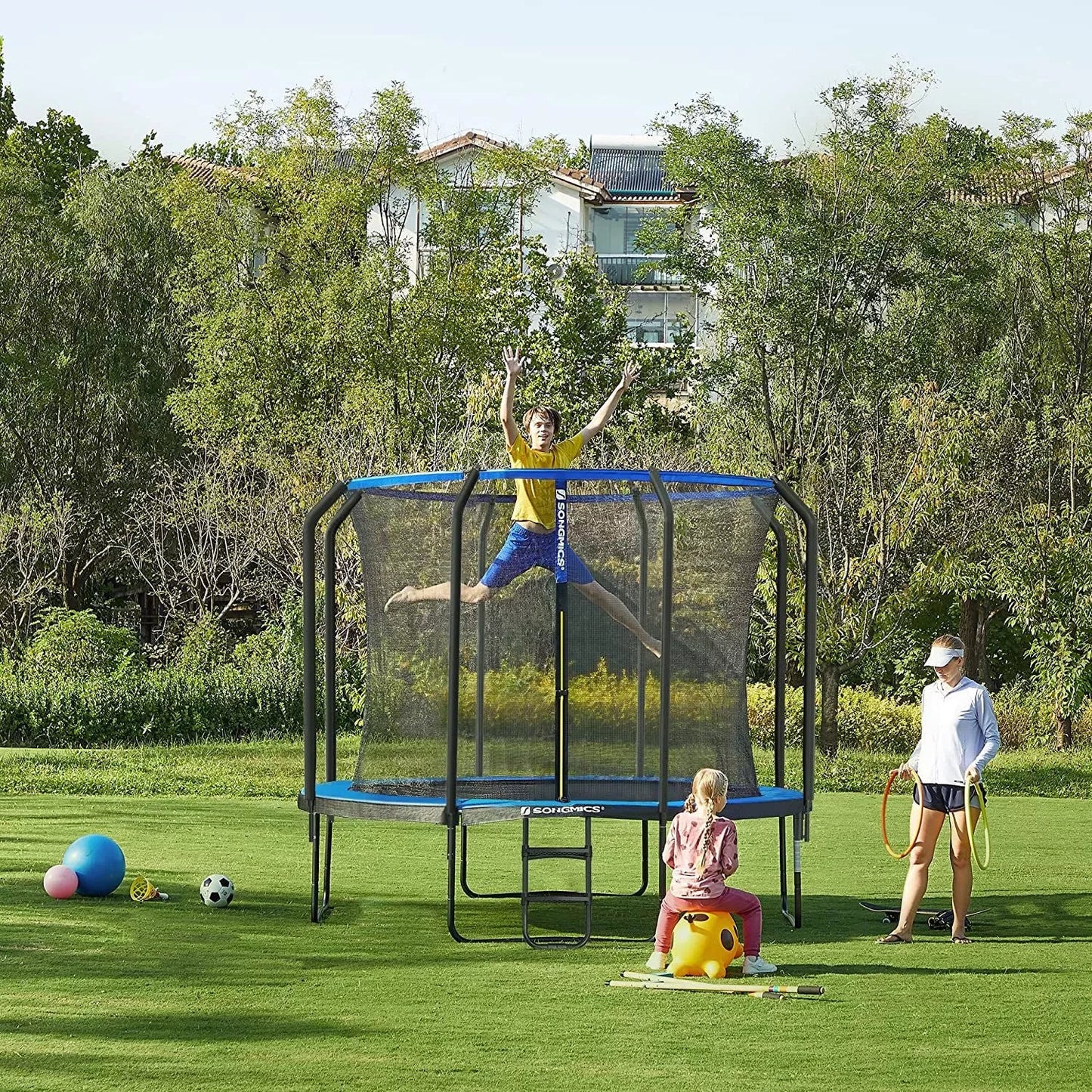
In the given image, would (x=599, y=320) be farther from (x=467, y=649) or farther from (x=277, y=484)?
(x=467, y=649)

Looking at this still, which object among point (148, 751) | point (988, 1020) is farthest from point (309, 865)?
point (148, 751)

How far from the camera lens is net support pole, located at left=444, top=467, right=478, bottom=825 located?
24.7ft

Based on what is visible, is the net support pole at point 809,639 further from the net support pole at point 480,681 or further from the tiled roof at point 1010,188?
the tiled roof at point 1010,188

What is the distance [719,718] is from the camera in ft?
27.5

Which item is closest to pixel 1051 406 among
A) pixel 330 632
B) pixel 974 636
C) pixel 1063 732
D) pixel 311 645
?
pixel 974 636

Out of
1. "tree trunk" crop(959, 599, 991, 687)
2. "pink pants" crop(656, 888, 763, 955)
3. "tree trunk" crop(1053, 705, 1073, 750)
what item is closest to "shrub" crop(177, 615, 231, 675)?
"tree trunk" crop(1053, 705, 1073, 750)

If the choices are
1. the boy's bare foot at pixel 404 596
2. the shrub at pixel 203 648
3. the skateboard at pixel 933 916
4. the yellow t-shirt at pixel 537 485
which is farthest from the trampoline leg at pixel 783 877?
the shrub at pixel 203 648

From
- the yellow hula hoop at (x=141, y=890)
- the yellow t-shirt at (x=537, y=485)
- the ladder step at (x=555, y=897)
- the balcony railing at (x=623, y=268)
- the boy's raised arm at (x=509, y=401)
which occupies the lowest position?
the yellow hula hoop at (x=141, y=890)

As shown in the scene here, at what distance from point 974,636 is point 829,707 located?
9.37 meters

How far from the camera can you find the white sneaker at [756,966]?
695 cm

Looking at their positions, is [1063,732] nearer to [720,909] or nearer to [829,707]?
[829,707]

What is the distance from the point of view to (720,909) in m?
6.89

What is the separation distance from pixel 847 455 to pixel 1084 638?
12.9 feet

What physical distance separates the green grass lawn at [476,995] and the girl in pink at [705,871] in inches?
10.0
